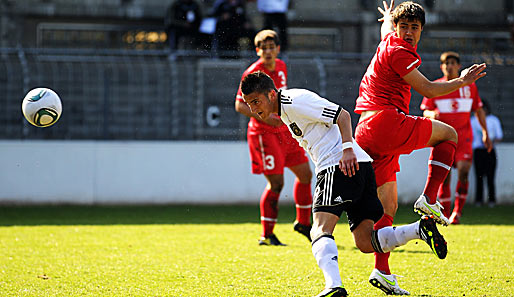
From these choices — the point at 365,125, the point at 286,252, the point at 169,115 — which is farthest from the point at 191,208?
the point at 365,125

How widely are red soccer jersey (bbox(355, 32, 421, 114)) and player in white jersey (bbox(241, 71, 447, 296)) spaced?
61 cm

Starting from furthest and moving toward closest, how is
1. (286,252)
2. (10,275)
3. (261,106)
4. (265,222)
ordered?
(265,222) → (286,252) → (10,275) → (261,106)

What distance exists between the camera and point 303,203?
7.97 metres

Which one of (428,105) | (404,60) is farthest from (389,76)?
(428,105)

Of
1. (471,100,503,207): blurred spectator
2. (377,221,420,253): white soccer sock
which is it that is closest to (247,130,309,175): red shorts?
(377,221,420,253): white soccer sock

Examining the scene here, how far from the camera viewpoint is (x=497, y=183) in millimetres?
12688

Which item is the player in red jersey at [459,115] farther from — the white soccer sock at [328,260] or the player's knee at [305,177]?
the white soccer sock at [328,260]

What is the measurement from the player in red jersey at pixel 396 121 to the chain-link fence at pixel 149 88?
7.07m

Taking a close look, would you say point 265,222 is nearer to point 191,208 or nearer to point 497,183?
point 191,208

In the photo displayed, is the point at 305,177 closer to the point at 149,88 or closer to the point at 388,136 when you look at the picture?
the point at 388,136

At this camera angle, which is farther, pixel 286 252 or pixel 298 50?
pixel 298 50

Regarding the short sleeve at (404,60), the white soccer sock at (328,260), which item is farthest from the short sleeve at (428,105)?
the white soccer sock at (328,260)

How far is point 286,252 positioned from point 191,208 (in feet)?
15.8

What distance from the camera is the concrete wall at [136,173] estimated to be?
12023mm
